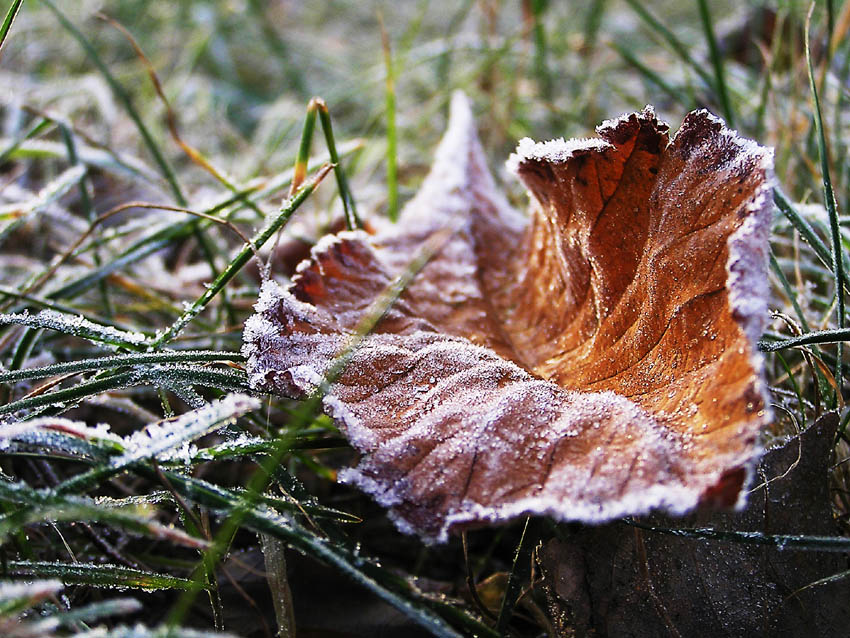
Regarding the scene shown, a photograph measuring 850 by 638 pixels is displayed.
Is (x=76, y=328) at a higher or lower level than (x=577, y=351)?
lower

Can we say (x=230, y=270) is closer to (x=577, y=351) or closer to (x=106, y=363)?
(x=106, y=363)

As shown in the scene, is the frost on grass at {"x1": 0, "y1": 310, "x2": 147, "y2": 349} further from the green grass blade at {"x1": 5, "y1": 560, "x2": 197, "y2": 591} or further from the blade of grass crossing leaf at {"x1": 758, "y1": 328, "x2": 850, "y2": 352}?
the blade of grass crossing leaf at {"x1": 758, "y1": 328, "x2": 850, "y2": 352}

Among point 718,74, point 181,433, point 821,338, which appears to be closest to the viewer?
point 181,433

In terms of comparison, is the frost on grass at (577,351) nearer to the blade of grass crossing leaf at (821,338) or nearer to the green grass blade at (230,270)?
the green grass blade at (230,270)

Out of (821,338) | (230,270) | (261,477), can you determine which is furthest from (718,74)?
(261,477)

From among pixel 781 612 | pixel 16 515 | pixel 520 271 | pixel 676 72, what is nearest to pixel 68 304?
pixel 16 515

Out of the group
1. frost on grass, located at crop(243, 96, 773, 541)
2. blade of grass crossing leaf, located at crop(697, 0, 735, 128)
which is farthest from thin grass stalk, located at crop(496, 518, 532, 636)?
blade of grass crossing leaf, located at crop(697, 0, 735, 128)

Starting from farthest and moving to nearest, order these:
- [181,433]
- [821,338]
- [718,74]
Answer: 1. [718,74]
2. [821,338]
3. [181,433]

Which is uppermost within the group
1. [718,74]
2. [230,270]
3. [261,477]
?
[718,74]
